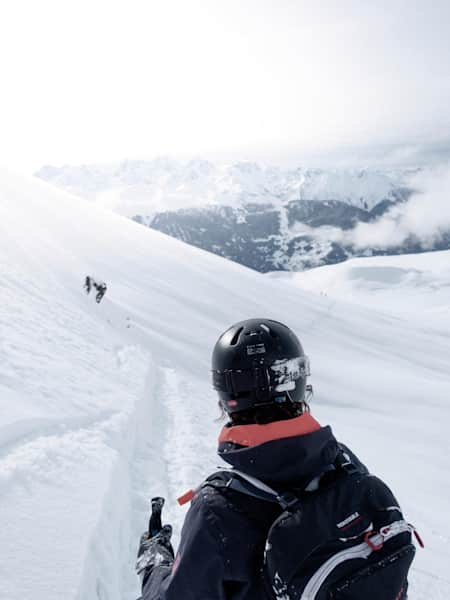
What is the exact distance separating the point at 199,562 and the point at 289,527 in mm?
509

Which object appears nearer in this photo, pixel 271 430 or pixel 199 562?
pixel 199 562

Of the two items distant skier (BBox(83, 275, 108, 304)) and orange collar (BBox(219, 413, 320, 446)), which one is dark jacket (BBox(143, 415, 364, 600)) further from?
distant skier (BBox(83, 275, 108, 304))

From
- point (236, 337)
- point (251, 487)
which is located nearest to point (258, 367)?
point (236, 337)

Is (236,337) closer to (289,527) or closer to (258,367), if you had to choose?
(258,367)

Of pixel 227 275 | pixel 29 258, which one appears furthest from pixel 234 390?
pixel 227 275

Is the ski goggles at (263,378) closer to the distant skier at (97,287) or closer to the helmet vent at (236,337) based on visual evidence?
the helmet vent at (236,337)

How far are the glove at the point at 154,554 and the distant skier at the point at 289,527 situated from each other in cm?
31

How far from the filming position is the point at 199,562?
7.24 feet

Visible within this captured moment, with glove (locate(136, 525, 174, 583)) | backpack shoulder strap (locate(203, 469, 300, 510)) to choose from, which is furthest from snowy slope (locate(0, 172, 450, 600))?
backpack shoulder strap (locate(203, 469, 300, 510))

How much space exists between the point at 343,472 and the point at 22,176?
2335 inches

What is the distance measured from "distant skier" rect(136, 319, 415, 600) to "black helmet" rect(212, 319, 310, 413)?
0.22 meters

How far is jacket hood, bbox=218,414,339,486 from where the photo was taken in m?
2.29

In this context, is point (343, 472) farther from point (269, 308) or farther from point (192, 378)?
point (269, 308)

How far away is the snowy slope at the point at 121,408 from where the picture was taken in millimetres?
4480
